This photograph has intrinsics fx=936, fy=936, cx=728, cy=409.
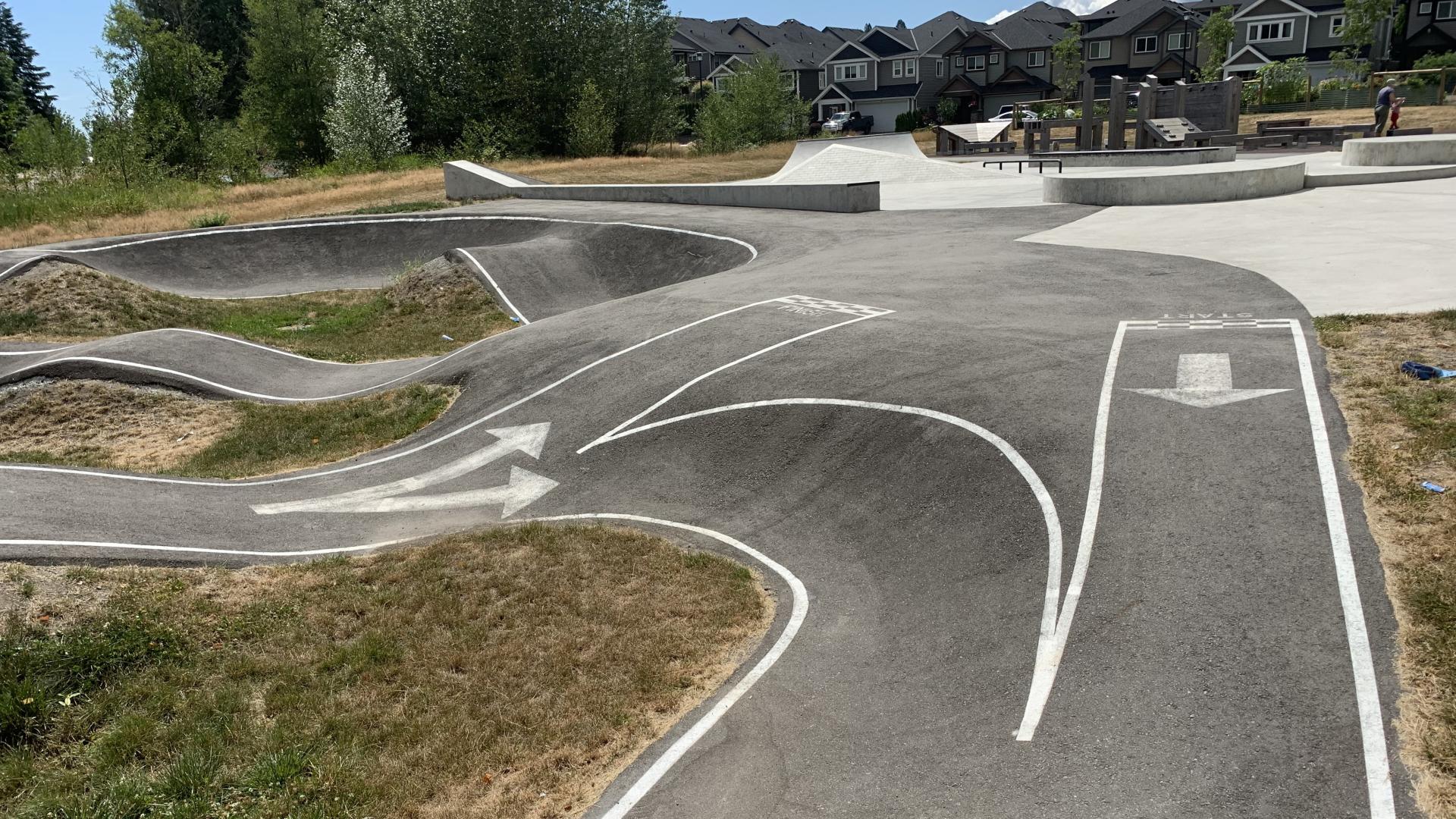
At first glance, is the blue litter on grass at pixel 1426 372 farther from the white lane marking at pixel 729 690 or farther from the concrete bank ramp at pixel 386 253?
the concrete bank ramp at pixel 386 253

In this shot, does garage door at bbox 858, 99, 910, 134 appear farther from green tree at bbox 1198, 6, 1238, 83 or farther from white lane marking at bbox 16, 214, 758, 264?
white lane marking at bbox 16, 214, 758, 264

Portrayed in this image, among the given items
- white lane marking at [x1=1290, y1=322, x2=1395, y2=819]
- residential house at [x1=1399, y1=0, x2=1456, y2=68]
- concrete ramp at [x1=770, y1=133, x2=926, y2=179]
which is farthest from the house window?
white lane marking at [x1=1290, y1=322, x2=1395, y2=819]

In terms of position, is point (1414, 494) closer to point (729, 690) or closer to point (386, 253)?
point (729, 690)

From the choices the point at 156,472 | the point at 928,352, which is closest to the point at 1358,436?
the point at 928,352

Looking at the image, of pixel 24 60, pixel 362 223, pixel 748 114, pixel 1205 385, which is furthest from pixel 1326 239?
pixel 24 60

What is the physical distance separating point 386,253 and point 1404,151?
35625 mm

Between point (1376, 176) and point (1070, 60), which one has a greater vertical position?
point (1070, 60)

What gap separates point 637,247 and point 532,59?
125 feet

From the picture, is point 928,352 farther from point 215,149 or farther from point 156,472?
point 215,149

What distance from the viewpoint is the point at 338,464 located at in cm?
1652

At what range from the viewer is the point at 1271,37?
71500 mm

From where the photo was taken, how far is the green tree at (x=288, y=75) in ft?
228

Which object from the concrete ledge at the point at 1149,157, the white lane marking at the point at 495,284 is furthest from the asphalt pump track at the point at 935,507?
A: the concrete ledge at the point at 1149,157

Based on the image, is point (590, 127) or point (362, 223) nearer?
point (362, 223)
